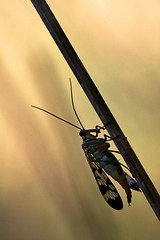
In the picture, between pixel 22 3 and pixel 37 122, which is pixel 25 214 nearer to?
pixel 37 122

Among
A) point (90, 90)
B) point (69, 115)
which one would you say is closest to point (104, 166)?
point (69, 115)

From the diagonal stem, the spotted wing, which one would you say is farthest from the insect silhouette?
the diagonal stem

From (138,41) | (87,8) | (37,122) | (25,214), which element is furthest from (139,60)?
(25,214)

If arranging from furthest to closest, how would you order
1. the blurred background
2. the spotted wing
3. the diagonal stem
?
1. the blurred background
2. the spotted wing
3. the diagonal stem

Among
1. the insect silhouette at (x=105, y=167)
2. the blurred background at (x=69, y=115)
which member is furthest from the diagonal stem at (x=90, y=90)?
the blurred background at (x=69, y=115)

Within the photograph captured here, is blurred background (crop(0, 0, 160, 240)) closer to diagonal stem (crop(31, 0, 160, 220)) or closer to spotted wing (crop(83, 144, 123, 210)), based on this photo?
spotted wing (crop(83, 144, 123, 210))

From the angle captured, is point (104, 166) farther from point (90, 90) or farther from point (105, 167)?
point (90, 90)
